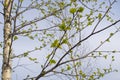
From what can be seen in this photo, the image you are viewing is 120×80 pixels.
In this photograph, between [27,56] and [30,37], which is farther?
[30,37]

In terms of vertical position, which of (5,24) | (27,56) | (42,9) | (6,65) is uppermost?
(42,9)

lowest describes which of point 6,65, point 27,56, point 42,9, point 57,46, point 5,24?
point 57,46

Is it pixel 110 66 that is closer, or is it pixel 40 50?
pixel 40 50

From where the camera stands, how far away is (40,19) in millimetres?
4719

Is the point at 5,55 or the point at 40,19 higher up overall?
the point at 40,19

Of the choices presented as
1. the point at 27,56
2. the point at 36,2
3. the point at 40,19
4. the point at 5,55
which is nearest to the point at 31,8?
the point at 36,2

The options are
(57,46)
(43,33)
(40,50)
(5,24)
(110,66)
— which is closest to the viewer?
(57,46)

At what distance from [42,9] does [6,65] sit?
5.54 feet

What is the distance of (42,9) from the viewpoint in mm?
5289

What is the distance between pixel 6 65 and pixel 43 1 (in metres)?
1.90

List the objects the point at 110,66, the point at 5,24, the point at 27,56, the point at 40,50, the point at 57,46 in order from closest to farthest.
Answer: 1. the point at 57,46
2. the point at 5,24
3. the point at 27,56
4. the point at 40,50
5. the point at 110,66

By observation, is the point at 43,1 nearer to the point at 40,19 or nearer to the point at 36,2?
the point at 36,2

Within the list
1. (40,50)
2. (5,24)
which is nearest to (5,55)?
(5,24)

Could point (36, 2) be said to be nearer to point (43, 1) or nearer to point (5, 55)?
point (43, 1)
